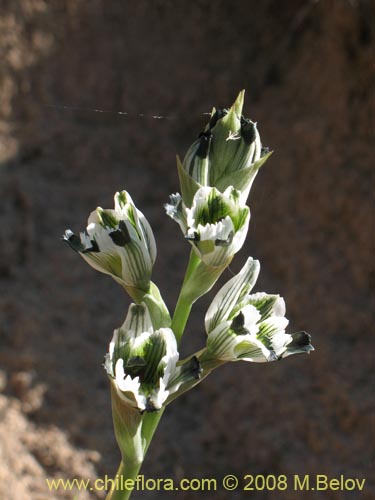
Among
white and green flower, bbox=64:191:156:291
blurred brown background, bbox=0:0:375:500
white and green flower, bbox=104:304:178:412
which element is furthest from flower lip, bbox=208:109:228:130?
blurred brown background, bbox=0:0:375:500

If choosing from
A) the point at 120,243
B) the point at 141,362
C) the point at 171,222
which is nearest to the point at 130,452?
the point at 141,362

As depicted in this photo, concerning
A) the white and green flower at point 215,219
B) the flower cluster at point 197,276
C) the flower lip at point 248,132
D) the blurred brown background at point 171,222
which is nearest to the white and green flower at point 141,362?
the flower cluster at point 197,276

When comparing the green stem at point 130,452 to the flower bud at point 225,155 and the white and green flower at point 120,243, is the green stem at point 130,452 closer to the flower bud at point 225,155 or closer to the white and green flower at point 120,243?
the white and green flower at point 120,243

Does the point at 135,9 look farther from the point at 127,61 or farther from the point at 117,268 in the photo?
the point at 117,268

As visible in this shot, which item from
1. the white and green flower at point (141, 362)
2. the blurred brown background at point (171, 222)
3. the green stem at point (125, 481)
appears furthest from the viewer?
the blurred brown background at point (171, 222)

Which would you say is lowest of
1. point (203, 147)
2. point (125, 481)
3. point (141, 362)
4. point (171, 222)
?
point (171, 222)

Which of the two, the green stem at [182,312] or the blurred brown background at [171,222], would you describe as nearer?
the green stem at [182,312]

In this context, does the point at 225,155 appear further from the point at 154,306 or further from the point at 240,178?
the point at 154,306
